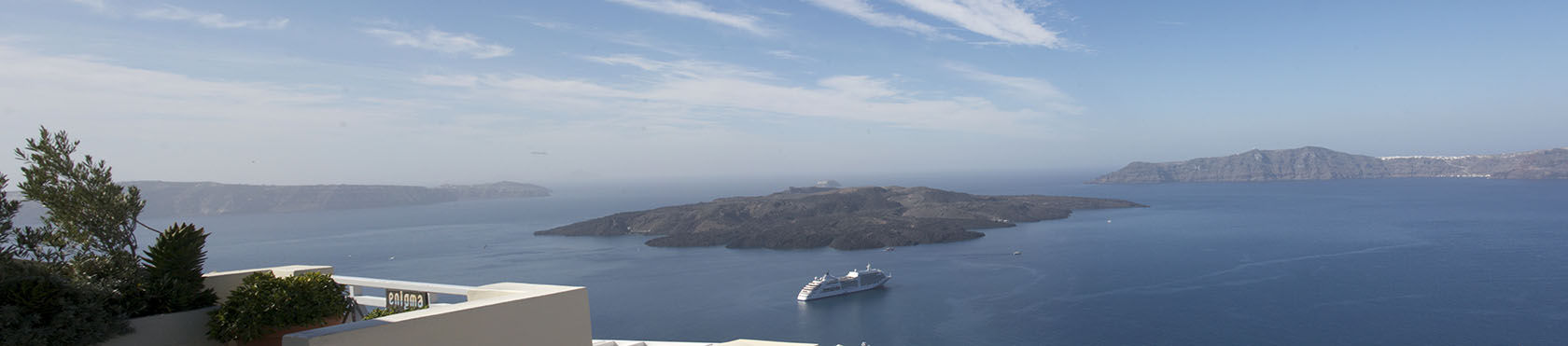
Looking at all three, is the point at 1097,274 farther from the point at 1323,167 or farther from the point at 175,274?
the point at 1323,167

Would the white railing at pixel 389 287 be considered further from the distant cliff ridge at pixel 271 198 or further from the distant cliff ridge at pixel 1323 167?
the distant cliff ridge at pixel 1323 167

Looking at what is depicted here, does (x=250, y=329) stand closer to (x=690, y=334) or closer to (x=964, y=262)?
(x=690, y=334)

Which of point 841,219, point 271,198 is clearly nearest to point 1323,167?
point 841,219

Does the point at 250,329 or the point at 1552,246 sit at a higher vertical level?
the point at 250,329

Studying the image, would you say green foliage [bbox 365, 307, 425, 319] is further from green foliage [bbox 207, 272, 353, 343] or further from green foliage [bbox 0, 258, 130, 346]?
green foliage [bbox 0, 258, 130, 346]

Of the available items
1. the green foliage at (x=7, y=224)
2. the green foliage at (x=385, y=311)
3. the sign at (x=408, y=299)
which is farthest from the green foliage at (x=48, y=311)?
the sign at (x=408, y=299)

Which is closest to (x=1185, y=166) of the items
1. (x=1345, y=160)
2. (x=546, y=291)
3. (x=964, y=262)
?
(x=1345, y=160)

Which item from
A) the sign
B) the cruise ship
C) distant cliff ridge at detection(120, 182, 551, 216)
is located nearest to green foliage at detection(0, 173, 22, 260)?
the sign
